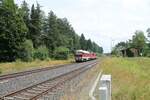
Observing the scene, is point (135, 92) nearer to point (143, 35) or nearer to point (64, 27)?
point (64, 27)

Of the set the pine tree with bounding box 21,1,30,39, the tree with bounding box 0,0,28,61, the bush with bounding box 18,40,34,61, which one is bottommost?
the bush with bounding box 18,40,34,61

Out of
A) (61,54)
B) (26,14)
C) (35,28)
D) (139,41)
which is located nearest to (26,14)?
(26,14)

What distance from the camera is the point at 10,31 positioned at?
6688 centimetres

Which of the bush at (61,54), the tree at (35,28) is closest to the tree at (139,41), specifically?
the tree at (35,28)

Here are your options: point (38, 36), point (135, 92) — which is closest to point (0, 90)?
point (135, 92)

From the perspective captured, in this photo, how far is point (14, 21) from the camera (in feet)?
227

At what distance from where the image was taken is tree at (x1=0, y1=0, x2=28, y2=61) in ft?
215

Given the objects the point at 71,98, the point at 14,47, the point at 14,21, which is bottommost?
the point at 71,98

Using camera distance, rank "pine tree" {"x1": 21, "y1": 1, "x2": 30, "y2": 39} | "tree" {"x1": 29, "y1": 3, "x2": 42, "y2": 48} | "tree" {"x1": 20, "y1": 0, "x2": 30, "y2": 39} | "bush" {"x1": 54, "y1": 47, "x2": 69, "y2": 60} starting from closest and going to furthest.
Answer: "bush" {"x1": 54, "y1": 47, "x2": 69, "y2": 60} < "pine tree" {"x1": 21, "y1": 1, "x2": 30, "y2": 39} < "tree" {"x1": 20, "y1": 0, "x2": 30, "y2": 39} < "tree" {"x1": 29, "y1": 3, "x2": 42, "y2": 48}

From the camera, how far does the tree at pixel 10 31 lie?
6544cm

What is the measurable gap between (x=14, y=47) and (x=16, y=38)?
1.91 metres

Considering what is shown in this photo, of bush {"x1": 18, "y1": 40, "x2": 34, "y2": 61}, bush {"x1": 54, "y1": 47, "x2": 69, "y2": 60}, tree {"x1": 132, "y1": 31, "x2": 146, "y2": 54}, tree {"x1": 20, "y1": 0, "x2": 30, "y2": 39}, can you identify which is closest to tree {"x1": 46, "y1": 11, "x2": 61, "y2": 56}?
tree {"x1": 20, "y1": 0, "x2": 30, "y2": 39}

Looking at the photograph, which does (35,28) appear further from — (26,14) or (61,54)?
(61,54)

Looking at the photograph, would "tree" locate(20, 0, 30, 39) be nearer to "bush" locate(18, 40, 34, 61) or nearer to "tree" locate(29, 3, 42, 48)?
"tree" locate(29, 3, 42, 48)
